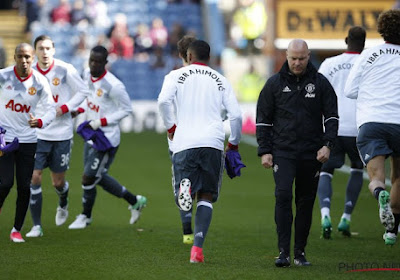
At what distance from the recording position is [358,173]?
470 inches

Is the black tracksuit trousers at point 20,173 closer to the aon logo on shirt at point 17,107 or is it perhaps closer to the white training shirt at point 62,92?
the aon logo on shirt at point 17,107

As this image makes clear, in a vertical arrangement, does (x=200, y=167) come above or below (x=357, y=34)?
below

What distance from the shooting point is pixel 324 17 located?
Result: 120ft

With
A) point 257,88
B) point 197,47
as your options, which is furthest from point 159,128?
point 197,47

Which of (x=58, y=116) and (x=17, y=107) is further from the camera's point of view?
(x=58, y=116)

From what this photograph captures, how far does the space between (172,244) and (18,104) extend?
2321mm

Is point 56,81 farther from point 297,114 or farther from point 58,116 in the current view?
point 297,114

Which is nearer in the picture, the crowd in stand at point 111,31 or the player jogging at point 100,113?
the player jogging at point 100,113

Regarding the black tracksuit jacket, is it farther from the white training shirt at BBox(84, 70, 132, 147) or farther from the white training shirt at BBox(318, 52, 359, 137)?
the white training shirt at BBox(84, 70, 132, 147)

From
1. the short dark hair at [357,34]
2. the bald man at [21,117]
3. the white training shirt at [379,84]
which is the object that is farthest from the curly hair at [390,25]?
the bald man at [21,117]

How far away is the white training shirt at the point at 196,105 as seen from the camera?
29.8 ft

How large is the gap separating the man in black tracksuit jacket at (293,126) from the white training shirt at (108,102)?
3443 mm

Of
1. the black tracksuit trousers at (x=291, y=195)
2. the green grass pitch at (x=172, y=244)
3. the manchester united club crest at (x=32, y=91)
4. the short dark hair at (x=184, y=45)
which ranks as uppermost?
the short dark hair at (x=184, y=45)

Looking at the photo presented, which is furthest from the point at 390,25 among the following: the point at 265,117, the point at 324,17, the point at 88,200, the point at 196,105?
the point at 324,17
